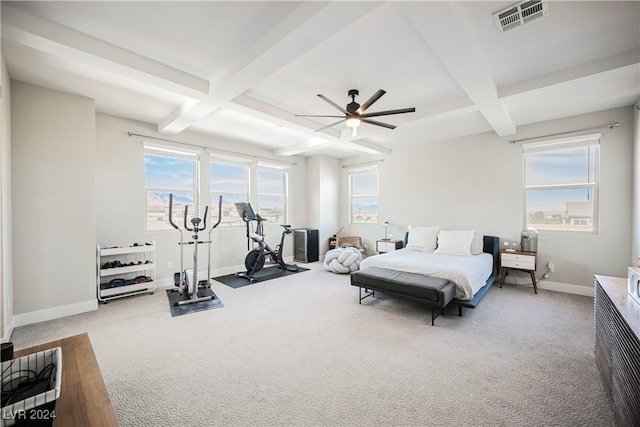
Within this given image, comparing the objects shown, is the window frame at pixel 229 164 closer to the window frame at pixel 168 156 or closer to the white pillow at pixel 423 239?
the window frame at pixel 168 156

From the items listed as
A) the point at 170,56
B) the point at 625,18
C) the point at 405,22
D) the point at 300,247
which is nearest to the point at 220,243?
the point at 300,247

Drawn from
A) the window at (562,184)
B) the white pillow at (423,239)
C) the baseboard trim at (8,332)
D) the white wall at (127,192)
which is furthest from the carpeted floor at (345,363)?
the white pillow at (423,239)

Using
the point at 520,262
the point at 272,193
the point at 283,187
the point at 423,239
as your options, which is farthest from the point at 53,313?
the point at 520,262

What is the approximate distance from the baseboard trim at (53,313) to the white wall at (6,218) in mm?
177

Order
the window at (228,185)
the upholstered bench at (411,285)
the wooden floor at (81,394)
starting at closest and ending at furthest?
1. the wooden floor at (81,394)
2. the upholstered bench at (411,285)
3. the window at (228,185)

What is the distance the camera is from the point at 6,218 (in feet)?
8.95

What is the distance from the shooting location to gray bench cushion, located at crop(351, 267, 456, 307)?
305 cm

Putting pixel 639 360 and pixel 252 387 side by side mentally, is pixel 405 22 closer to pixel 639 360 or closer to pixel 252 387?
pixel 639 360

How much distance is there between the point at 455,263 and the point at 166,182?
5.16 meters

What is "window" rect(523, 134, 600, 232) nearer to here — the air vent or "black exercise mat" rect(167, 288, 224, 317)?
the air vent

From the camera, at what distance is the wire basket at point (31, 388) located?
3.13 feet

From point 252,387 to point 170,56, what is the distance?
124 inches

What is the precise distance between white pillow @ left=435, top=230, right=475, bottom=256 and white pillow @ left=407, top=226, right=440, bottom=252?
0.64 ft

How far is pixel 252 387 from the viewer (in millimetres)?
2016
